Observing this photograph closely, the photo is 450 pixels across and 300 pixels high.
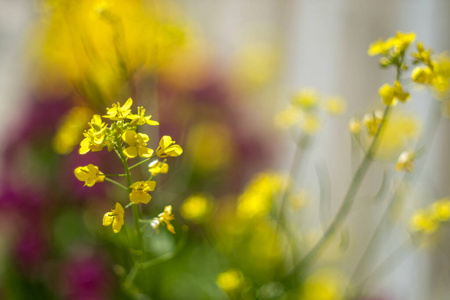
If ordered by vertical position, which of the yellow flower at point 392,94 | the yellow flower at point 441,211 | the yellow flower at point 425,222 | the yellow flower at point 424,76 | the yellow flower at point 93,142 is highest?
the yellow flower at point 424,76

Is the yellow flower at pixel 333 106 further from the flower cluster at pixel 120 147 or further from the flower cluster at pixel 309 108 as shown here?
the flower cluster at pixel 120 147

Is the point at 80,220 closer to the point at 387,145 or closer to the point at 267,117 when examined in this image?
the point at 387,145

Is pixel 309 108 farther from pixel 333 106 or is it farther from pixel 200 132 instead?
pixel 200 132

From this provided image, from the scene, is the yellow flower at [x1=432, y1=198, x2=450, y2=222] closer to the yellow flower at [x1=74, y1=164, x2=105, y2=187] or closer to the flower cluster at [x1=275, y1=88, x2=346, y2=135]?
the flower cluster at [x1=275, y1=88, x2=346, y2=135]

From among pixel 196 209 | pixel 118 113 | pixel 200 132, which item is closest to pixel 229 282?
pixel 196 209

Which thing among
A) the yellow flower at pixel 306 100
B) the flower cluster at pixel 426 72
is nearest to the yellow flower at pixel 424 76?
the flower cluster at pixel 426 72

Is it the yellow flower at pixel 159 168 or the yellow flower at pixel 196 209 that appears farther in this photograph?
the yellow flower at pixel 196 209

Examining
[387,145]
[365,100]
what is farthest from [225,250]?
[365,100]

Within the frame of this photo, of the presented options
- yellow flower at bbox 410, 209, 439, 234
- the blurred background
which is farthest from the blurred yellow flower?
yellow flower at bbox 410, 209, 439, 234
